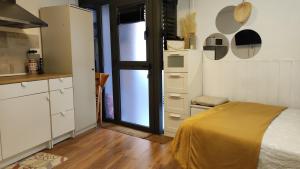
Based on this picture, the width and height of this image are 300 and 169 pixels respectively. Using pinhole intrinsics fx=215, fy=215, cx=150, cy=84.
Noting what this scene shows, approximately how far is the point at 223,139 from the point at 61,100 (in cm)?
205

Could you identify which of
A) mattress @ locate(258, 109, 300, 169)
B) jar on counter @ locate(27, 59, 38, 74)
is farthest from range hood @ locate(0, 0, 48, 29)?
mattress @ locate(258, 109, 300, 169)

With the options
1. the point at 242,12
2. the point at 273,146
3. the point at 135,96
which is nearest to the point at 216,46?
the point at 242,12

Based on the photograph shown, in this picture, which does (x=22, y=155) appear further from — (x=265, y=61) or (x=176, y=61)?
(x=265, y=61)

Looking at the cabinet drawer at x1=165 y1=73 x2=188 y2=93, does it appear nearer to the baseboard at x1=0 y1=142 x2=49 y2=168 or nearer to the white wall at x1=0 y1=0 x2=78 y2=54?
the baseboard at x1=0 y1=142 x2=49 y2=168

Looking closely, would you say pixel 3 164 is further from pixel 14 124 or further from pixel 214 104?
pixel 214 104

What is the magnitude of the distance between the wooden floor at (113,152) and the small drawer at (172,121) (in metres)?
0.29

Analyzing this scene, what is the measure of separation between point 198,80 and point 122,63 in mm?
1238

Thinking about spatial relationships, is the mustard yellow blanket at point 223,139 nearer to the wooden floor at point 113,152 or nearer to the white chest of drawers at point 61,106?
the wooden floor at point 113,152

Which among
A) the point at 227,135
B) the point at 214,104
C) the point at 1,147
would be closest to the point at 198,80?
the point at 214,104

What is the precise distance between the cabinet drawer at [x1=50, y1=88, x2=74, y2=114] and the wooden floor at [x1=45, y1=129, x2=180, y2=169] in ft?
1.52

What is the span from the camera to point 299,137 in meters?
1.46

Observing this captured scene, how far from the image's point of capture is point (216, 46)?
288 cm

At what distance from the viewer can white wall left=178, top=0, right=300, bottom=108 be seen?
7.76ft

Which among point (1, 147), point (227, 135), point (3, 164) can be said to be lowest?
point (3, 164)
